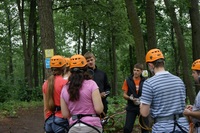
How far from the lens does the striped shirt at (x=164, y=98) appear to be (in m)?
3.72

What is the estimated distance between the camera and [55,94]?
4750mm

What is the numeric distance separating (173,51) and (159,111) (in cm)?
3150

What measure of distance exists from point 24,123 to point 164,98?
8864 millimetres

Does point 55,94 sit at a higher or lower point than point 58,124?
higher

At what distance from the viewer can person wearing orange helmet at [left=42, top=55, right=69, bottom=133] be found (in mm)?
4730

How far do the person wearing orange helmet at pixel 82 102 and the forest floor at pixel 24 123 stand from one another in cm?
559

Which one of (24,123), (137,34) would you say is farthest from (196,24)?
(24,123)

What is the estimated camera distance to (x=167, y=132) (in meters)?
3.71

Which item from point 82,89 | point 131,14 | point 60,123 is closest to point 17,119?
point 131,14

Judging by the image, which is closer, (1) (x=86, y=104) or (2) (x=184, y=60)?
(1) (x=86, y=104)

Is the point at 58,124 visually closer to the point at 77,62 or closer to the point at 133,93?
the point at 77,62

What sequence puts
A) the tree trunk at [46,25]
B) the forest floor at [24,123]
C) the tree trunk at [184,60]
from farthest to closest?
the tree trunk at [184,60]
the forest floor at [24,123]
the tree trunk at [46,25]

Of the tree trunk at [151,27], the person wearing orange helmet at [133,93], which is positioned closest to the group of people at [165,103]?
the person wearing orange helmet at [133,93]

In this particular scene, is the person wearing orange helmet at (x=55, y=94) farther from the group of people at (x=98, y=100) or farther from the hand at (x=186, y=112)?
the hand at (x=186, y=112)
